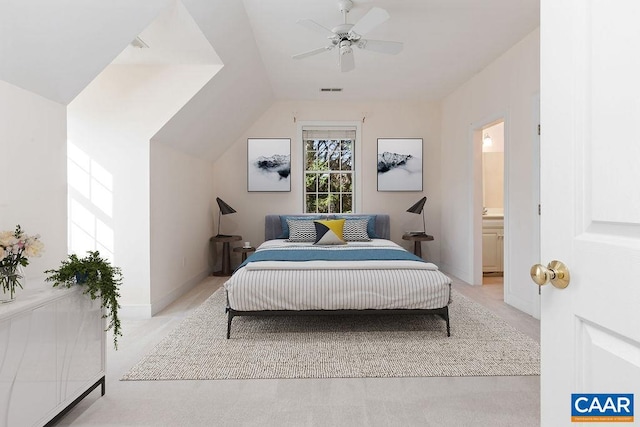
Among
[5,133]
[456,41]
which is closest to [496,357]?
[456,41]

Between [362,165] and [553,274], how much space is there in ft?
16.8

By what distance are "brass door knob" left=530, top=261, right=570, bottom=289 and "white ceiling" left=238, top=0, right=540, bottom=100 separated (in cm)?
276

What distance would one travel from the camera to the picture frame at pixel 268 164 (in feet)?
19.0

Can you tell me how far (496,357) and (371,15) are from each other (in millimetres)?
2602

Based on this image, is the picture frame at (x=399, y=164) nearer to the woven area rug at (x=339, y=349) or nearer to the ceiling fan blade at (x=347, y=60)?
the ceiling fan blade at (x=347, y=60)

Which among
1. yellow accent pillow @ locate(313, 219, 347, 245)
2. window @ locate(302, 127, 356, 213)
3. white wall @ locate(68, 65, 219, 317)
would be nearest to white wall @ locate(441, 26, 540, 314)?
window @ locate(302, 127, 356, 213)

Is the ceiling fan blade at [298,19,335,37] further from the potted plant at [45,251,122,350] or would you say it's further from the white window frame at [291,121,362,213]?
the white window frame at [291,121,362,213]

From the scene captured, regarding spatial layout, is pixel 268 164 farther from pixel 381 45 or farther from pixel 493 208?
pixel 493 208

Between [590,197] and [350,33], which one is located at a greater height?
[350,33]

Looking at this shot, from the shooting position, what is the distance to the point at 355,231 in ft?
16.5

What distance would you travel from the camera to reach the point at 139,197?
3.55 metres

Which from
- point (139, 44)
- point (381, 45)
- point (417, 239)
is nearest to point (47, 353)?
point (139, 44)

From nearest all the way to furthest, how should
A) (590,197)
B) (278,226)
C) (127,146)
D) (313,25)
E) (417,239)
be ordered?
(590,197)
(313,25)
(127,146)
(417,239)
(278,226)

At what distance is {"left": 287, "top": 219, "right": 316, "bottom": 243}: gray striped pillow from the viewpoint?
505cm
